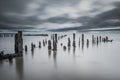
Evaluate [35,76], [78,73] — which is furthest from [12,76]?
[78,73]

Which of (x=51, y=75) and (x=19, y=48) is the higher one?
(x=19, y=48)

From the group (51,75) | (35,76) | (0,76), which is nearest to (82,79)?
(51,75)

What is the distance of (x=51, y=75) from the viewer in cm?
1155

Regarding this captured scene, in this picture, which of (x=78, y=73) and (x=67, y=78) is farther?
(x=78, y=73)

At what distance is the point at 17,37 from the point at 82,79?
13538mm

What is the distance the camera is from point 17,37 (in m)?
21.2

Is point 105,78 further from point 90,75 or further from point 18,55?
point 18,55

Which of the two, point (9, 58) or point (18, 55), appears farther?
point (18, 55)

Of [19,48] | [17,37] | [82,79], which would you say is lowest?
[82,79]

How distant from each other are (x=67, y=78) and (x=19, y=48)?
12.1 m

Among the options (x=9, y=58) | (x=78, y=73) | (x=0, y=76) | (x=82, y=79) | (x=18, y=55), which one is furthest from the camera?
(x=18, y=55)

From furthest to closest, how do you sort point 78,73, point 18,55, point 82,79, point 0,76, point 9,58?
point 18,55, point 9,58, point 78,73, point 0,76, point 82,79

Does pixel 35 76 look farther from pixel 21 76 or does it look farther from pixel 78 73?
Result: pixel 78 73

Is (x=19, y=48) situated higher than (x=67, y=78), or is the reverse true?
(x=19, y=48)
